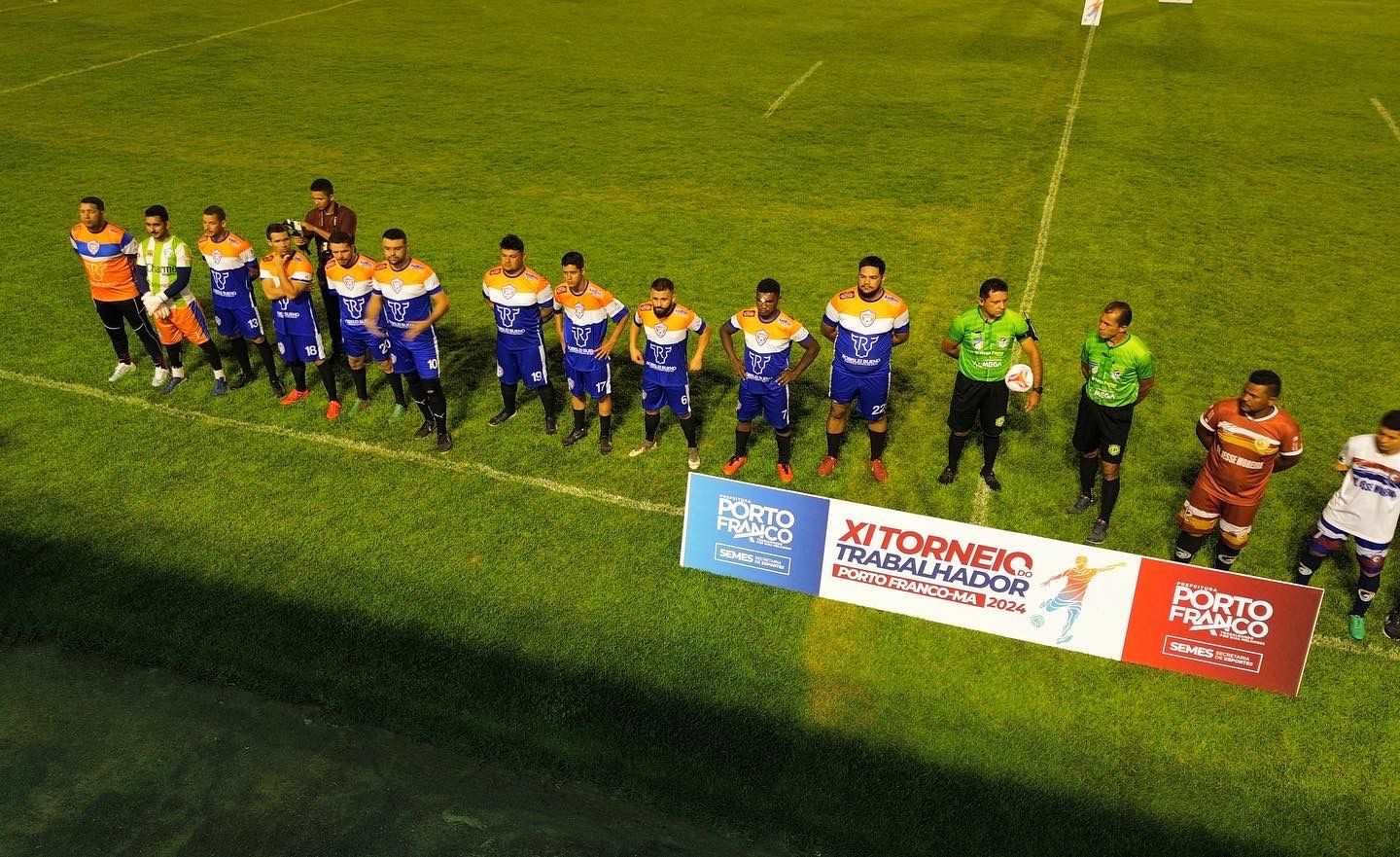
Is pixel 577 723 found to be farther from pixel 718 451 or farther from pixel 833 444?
pixel 833 444

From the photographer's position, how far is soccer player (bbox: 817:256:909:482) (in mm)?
8711

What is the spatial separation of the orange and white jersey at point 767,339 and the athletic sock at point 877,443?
124 centimetres

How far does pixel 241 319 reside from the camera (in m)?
10.6

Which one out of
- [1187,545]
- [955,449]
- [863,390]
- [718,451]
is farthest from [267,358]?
[1187,545]

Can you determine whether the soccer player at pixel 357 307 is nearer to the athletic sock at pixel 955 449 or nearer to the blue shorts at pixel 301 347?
the blue shorts at pixel 301 347

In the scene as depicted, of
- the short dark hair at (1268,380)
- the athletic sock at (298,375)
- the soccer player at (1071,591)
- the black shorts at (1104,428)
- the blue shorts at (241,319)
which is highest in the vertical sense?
the short dark hair at (1268,380)

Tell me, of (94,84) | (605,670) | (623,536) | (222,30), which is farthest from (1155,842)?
(222,30)

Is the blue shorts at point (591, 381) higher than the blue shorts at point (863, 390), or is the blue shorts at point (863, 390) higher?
the blue shorts at point (863, 390)

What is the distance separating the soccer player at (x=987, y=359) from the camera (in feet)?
28.2

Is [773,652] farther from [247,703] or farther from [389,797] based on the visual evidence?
[247,703]

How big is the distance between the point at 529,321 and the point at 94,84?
19.9 meters

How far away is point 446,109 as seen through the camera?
22203mm

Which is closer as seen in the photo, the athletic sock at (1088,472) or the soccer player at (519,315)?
the athletic sock at (1088,472)

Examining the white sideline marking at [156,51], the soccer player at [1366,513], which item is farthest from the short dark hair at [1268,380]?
the white sideline marking at [156,51]
